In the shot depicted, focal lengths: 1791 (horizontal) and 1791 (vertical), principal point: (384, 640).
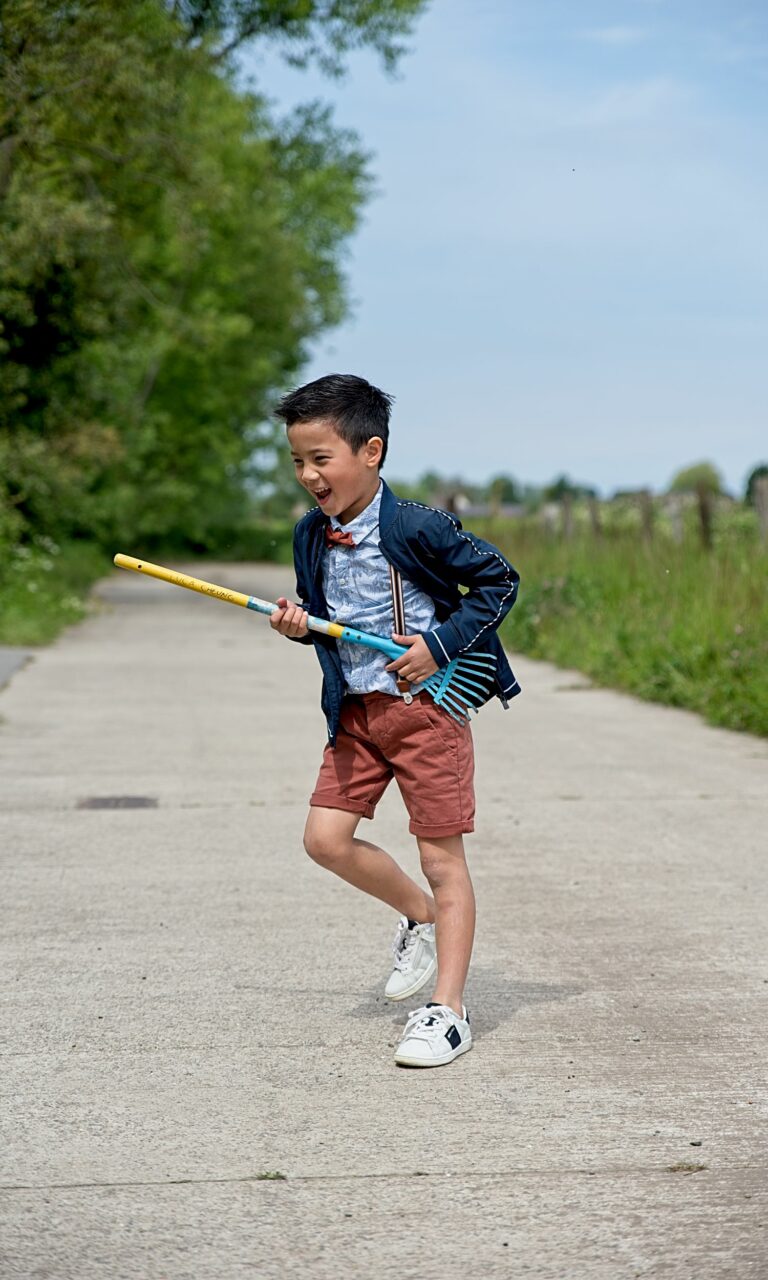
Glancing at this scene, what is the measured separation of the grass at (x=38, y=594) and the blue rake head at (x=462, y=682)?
15.1 meters

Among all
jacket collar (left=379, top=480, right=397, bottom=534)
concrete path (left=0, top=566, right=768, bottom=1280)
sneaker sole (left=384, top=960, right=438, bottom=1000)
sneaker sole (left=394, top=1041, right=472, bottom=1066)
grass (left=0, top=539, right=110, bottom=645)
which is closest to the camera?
concrete path (left=0, top=566, right=768, bottom=1280)

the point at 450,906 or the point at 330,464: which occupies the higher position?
the point at 330,464

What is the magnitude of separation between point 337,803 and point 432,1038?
0.64 m

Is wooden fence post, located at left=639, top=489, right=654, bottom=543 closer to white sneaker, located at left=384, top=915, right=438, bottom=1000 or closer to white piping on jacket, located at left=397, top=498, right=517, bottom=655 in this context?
white sneaker, located at left=384, top=915, right=438, bottom=1000

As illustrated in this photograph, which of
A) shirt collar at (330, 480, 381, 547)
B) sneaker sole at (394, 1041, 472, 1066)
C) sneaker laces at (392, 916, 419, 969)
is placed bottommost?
sneaker sole at (394, 1041, 472, 1066)

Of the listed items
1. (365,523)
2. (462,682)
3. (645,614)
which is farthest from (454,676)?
(645,614)

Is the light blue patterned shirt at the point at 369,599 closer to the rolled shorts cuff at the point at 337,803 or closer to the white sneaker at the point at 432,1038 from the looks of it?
the rolled shorts cuff at the point at 337,803

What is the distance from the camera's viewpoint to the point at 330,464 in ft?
13.9

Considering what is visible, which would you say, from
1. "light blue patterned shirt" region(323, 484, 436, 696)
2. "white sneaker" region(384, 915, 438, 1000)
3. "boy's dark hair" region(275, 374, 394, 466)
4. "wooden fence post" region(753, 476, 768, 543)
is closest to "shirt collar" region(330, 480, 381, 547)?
"light blue patterned shirt" region(323, 484, 436, 696)

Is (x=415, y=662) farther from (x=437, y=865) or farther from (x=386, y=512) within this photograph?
(x=437, y=865)

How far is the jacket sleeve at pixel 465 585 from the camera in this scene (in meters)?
4.20

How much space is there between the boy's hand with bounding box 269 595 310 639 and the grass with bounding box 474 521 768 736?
7124mm

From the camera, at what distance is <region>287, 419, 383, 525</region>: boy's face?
4223 mm

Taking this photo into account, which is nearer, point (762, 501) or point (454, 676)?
point (454, 676)
